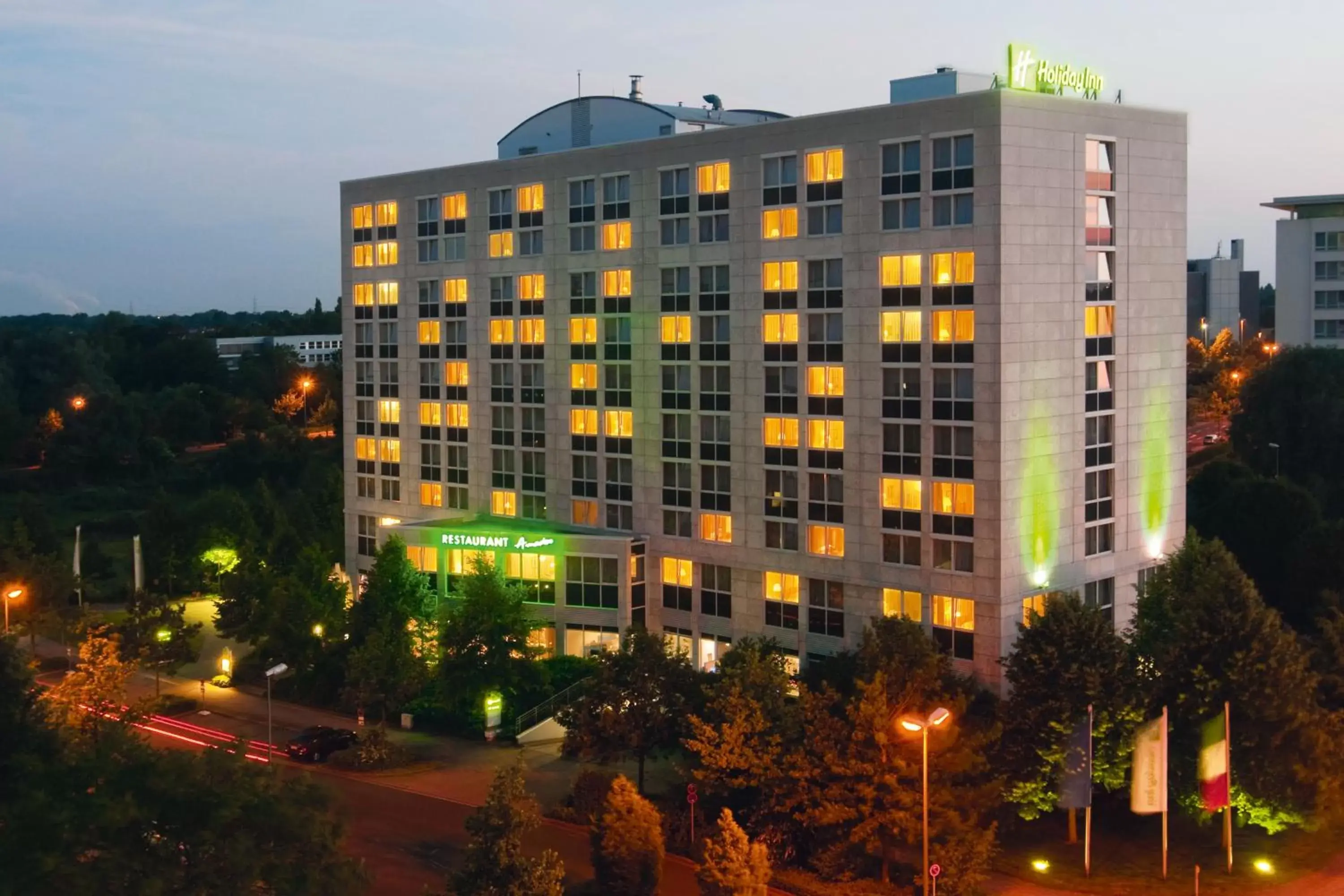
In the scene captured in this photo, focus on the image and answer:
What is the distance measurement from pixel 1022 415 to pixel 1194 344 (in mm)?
114755

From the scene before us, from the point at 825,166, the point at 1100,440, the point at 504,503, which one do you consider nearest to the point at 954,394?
the point at 1100,440

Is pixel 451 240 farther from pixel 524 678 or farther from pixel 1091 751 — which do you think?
pixel 1091 751

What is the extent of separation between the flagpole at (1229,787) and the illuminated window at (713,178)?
34682 millimetres

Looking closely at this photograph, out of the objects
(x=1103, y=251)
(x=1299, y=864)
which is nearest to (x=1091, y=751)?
(x=1299, y=864)

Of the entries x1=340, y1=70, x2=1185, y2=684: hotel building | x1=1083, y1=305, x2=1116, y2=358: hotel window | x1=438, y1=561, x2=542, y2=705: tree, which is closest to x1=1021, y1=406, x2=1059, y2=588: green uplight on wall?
x1=340, y1=70, x2=1185, y2=684: hotel building

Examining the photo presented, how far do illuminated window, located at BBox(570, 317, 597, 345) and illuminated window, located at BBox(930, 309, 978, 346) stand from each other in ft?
67.1

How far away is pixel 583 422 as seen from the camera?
7681cm

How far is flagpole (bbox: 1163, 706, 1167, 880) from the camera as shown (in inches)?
1725

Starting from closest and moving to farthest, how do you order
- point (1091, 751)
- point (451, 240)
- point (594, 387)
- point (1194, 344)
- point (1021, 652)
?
1. point (1091, 751)
2. point (1021, 652)
3. point (594, 387)
4. point (451, 240)
5. point (1194, 344)

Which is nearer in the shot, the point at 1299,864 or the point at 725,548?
the point at 1299,864

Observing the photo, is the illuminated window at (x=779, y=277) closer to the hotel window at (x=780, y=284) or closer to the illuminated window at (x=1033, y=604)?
the hotel window at (x=780, y=284)

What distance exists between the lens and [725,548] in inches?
2790

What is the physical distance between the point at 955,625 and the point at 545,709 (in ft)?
64.3

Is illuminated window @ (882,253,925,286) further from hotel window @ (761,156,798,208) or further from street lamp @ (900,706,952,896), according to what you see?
street lamp @ (900,706,952,896)
